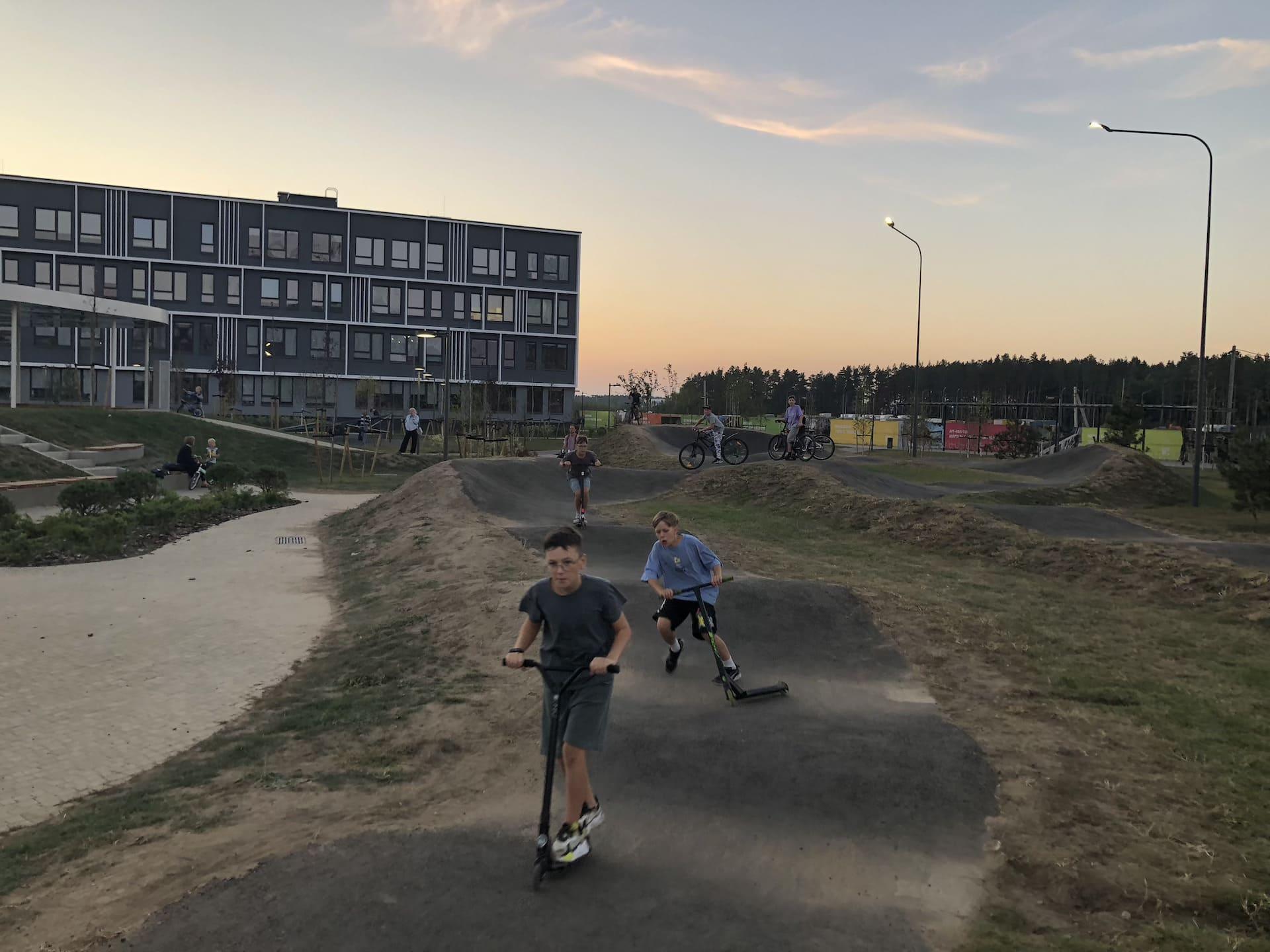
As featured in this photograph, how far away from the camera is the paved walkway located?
7.79 m

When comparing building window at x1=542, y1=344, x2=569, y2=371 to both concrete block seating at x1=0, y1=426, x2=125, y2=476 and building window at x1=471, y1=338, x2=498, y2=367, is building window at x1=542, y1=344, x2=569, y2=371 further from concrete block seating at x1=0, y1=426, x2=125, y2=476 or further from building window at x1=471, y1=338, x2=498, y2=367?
concrete block seating at x1=0, y1=426, x2=125, y2=476

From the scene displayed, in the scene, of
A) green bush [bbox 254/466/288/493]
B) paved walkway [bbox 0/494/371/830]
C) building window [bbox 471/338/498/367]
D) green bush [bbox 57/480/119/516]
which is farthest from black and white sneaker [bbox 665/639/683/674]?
building window [bbox 471/338/498/367]

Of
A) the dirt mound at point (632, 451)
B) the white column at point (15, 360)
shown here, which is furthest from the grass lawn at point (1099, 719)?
the white column at point (15, 360)

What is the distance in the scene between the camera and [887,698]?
8.82 metres

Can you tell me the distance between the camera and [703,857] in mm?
5539

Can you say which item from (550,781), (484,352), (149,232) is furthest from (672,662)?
(149,232)

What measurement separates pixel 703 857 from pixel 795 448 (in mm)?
23475

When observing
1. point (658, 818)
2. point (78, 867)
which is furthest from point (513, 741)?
point (78, 867)

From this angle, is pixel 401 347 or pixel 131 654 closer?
pixel 131 654

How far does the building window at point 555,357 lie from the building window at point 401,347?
959 cm

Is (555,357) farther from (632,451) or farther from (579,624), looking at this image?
(579,624)

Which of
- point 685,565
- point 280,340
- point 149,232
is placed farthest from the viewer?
point 280,340

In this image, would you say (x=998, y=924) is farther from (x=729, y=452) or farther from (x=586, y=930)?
(x=729, y=452)

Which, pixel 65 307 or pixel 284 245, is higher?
pixel 284 245
